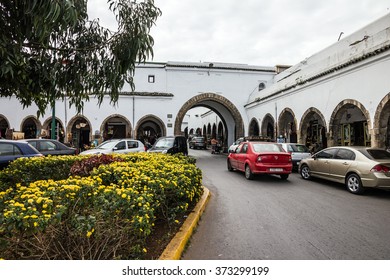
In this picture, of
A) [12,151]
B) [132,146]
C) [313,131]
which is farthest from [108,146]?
[313,131]

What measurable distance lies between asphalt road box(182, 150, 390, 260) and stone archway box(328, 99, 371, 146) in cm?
593

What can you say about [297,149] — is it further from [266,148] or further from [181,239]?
[181,239]

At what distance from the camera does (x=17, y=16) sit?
3.40m

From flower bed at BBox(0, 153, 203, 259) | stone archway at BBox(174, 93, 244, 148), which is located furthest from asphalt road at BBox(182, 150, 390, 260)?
stone archway at BBox(174, 93, 244, 148)

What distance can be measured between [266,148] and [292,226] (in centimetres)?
550

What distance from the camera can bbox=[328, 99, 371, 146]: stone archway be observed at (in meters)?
13.0

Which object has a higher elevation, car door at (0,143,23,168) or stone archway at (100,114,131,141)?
stone archway at (100,114,131,141)

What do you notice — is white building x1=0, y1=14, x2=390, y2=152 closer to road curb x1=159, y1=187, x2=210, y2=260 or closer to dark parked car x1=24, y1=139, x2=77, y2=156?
dark parked car x1=24, y1=139, x2=77, y2=156

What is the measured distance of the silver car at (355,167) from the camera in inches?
275

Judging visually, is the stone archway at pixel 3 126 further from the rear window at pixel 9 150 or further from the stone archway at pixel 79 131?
the rear window at pixel 9 150

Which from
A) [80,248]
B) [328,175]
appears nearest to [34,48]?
[80,248]

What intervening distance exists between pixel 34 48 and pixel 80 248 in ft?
11.0

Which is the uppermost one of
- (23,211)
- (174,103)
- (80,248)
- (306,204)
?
(174,103)
